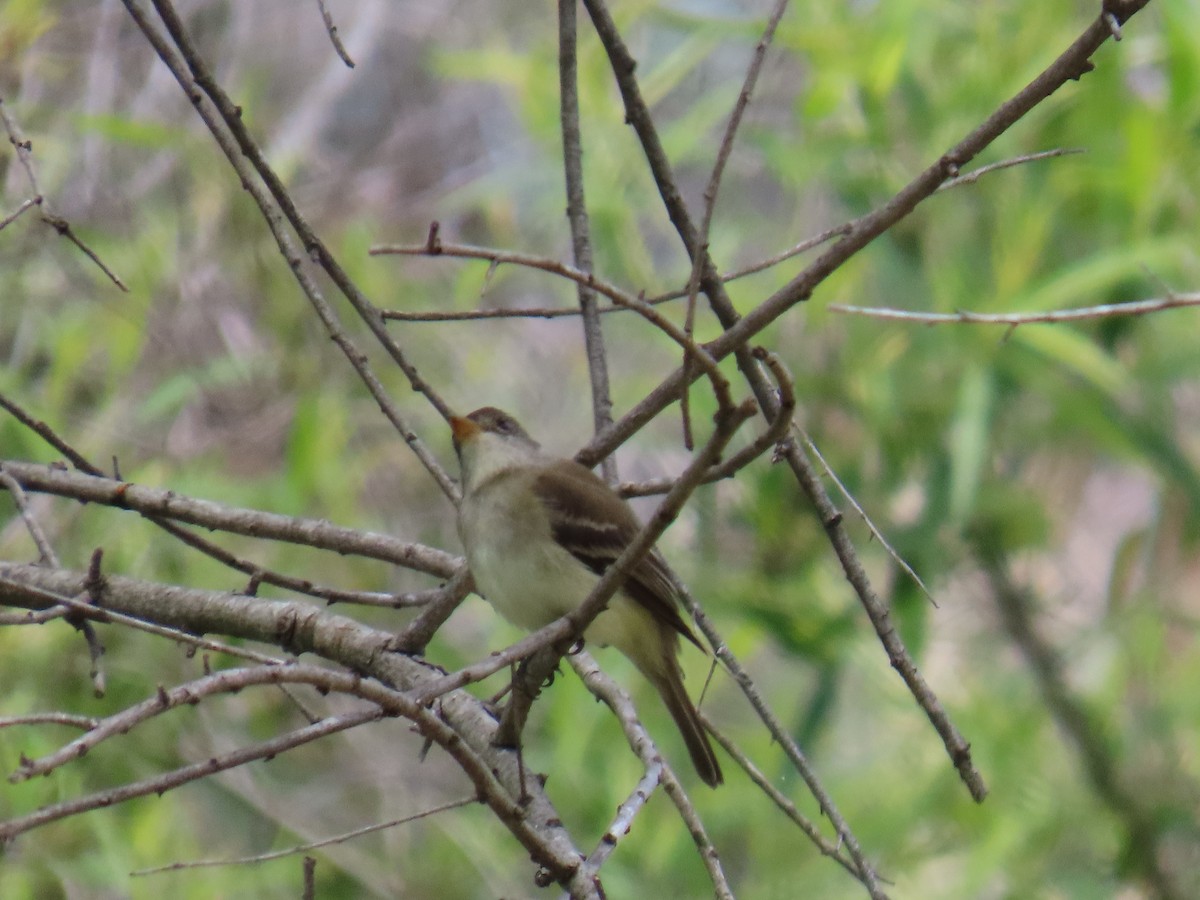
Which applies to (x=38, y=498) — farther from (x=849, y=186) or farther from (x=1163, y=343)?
(x=1163, y=343)

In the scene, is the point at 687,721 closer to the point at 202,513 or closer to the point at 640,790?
the point at 202,513

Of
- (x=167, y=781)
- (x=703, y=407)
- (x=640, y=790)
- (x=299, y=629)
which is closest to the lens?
(x=167, y=781)

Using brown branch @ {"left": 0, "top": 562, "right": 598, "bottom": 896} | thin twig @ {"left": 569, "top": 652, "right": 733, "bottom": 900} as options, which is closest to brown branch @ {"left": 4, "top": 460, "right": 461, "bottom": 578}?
brown branch @ {"left": 0, "top": 562, "right": 598, "bottom": 896}

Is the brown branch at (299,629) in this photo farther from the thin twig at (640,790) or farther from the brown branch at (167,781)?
the brown branch at (167,781)

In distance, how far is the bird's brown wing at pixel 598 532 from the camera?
315 centimetres

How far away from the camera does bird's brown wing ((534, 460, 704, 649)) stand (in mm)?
3152

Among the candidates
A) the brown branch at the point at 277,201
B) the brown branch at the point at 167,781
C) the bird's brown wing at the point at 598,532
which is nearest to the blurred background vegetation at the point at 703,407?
the bird's brown wing at the point at 598,532

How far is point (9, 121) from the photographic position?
8.02ft

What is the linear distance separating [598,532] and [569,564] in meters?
0.10

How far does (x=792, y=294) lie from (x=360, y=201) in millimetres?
4447

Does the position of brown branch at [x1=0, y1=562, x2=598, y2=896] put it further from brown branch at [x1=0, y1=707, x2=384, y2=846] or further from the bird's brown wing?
the bird's brown wing

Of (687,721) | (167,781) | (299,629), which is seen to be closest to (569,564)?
(687,721)

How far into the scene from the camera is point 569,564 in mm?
3164

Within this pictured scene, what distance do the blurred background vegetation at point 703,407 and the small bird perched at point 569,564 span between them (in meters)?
0.68
